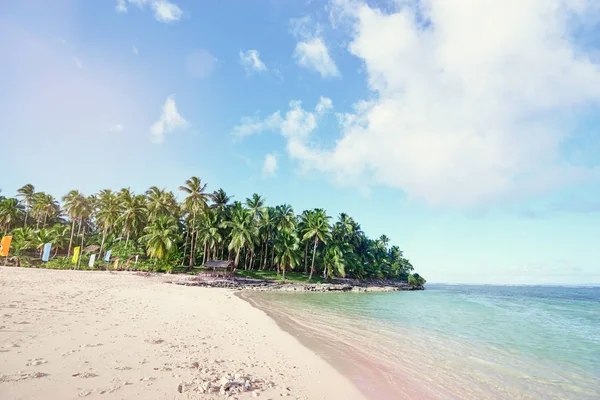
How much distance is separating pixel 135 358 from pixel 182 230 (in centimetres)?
5740

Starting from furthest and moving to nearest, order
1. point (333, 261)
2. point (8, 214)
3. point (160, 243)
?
point (333, 261) → point (8, 214) → point (160, 243)

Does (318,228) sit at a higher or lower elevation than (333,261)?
higher

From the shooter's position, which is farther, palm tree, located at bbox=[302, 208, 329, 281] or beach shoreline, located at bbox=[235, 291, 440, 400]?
palm tree, located at bbox=[302, 208, 329, 281]

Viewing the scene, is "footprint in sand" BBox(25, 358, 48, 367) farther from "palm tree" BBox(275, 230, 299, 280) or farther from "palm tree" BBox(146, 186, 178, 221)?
"palm tree" BBox(146, 186, 178, 221)

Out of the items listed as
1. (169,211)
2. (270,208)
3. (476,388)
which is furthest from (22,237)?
(476,388)

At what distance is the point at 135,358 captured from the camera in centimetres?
670

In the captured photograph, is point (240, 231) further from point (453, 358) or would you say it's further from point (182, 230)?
point (453, 358)

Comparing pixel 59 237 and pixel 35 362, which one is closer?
pixel 35 362

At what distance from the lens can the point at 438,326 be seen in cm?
1825

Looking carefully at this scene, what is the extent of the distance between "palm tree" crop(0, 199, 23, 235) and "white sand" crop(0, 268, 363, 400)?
6814 centimetres

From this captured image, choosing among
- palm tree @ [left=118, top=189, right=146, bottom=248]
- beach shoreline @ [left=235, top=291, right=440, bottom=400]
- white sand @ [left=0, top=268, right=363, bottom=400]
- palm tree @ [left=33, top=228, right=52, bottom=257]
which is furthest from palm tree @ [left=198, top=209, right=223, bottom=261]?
beach shoreline @ [left=235, top=291, right=440, bottom=400]

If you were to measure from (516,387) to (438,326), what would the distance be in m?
10.2

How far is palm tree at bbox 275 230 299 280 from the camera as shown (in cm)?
5454

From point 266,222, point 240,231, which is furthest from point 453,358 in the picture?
point 266,222
